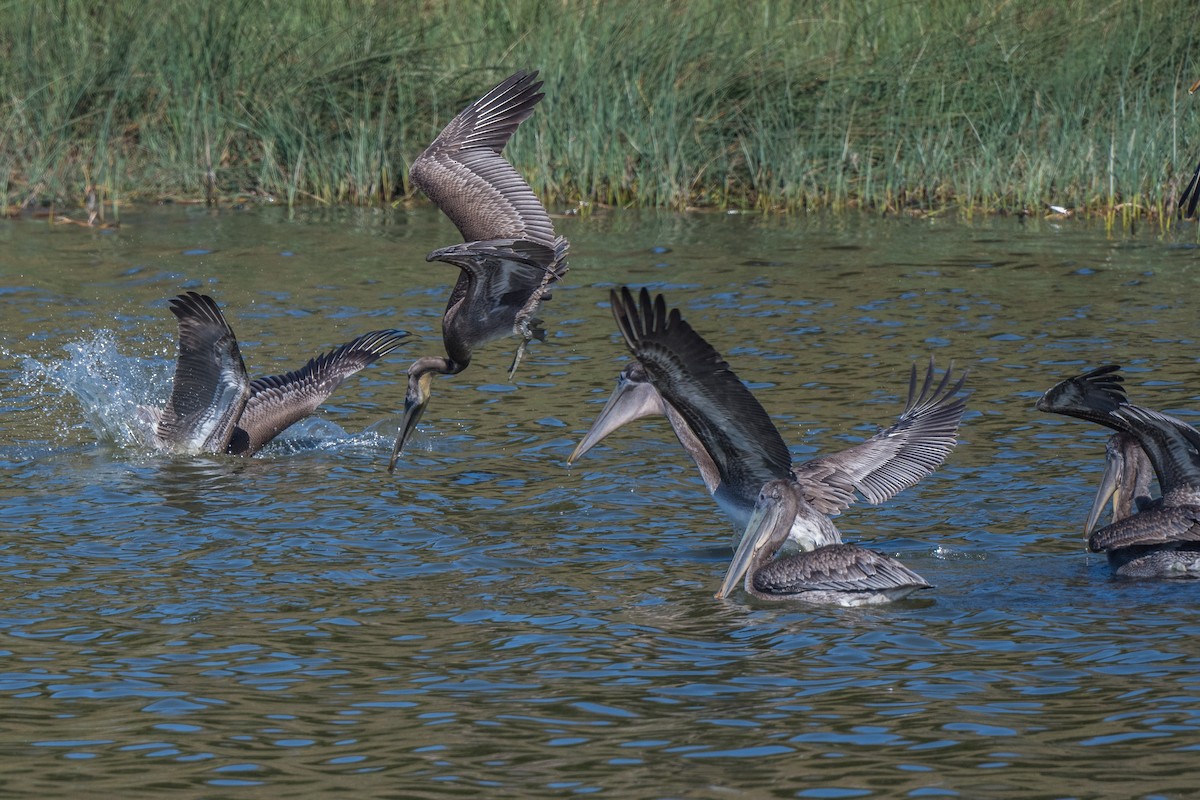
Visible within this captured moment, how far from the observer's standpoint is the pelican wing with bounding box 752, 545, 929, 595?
593 cm

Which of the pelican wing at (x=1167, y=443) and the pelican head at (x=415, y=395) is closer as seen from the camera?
the pelican wing at (x=1167, y=443)

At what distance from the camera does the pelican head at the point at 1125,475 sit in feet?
22.5

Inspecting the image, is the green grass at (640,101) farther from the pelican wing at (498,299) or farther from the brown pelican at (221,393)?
the brown pelican at (221,393)

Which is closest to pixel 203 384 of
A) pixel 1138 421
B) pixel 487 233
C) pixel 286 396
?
pixel 286 396

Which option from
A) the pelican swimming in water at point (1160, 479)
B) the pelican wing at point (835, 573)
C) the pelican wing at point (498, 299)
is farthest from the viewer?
the pelican wing at point (498, 299)

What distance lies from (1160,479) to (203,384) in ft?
15.2

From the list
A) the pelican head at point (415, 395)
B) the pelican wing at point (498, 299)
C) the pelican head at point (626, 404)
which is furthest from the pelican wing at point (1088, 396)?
the pelican head at point (415, 395)

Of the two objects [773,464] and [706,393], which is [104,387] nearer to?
[773,464]

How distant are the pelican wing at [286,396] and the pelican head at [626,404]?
2441 mm

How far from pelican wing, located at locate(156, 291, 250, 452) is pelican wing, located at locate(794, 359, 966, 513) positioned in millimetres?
3120

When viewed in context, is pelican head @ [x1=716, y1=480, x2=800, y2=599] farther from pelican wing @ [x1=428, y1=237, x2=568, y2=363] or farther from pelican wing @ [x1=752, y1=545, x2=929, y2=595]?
pelican wing @ [x1=428, y1=237, x2=568, y2=363]

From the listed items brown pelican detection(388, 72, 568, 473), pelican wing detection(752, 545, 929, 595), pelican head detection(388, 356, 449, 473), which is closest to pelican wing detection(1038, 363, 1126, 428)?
pelican wing detection(752, 545, 929, 595)

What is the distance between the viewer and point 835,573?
19.8 feet

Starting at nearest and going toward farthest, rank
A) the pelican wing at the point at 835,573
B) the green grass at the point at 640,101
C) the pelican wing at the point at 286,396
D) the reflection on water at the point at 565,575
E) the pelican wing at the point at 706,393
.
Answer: the reflection on water at the point at 565,575, the pelican wing at the point at 706,393, the pelican wing at the point at 835,573, the pelican wing at the point at 286,396, the green grass at the point at 640,101
